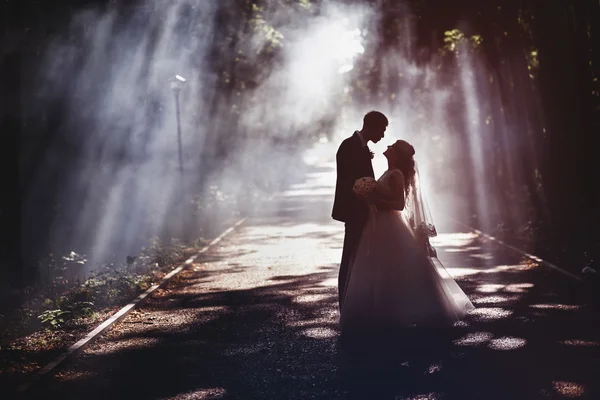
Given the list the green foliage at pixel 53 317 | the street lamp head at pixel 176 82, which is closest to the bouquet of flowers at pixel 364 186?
the green foliage at pixel 53 317

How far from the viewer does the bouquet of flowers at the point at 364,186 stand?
872cm

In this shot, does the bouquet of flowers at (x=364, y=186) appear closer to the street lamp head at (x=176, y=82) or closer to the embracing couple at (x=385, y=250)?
the embracing couple at (x=385, y=250)

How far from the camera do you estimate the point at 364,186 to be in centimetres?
873

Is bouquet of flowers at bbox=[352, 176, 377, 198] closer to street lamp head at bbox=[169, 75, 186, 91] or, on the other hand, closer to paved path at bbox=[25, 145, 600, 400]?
paved path at bbox=[25, 145, 600, 400]

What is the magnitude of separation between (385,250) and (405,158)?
1.04m

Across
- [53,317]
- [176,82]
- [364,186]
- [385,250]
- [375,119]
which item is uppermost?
[176,82]

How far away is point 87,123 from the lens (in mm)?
18359

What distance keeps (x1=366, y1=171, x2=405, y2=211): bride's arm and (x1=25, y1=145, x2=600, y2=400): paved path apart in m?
1.44

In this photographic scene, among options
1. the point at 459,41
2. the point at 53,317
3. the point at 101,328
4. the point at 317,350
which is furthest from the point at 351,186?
the point at 459,41

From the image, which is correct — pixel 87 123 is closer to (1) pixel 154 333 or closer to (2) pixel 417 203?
(1) pixel 154 333

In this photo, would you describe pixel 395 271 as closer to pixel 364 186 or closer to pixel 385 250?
pixel 385 250

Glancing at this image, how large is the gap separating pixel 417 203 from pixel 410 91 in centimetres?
3213

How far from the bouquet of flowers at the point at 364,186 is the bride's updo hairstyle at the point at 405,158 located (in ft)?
1.67

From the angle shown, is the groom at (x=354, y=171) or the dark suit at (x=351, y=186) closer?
the groom at (x=354, y=171)
